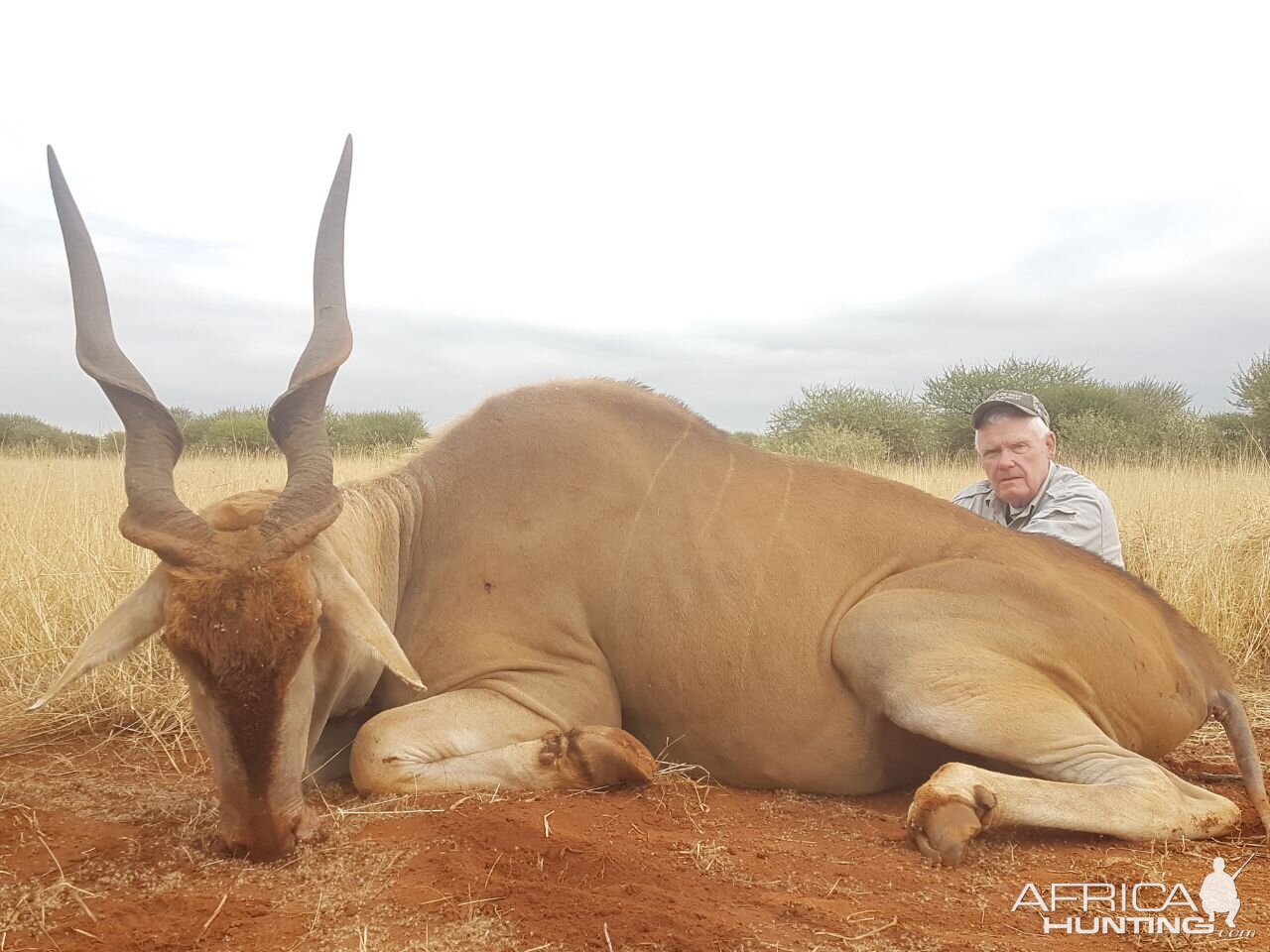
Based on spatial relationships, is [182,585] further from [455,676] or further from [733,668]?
[733,668]

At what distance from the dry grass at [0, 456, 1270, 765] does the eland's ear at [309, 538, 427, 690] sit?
4.92 feet

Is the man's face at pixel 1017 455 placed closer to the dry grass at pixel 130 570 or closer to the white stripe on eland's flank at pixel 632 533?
the dry grass at pixel 130 570

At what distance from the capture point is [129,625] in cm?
311

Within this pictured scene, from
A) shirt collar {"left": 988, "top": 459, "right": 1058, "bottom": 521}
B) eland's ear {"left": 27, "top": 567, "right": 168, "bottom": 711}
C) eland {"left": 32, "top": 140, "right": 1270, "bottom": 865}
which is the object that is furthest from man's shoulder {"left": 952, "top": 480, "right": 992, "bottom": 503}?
eland's ear {"left": 27, "top": 567, "right": 168, "bottom": 711}

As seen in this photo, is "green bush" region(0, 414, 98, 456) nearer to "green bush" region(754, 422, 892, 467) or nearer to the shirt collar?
"green bush" region(754, 422, 892, 467)

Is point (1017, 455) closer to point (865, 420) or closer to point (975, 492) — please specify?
point (975, 492)

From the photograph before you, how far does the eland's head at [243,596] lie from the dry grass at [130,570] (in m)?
1.35

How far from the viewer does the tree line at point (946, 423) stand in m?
21.2

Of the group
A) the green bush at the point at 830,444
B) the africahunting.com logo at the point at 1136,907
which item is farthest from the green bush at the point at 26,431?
the africahunting.com logo at the point at 1136,907

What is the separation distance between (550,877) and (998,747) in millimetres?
1659

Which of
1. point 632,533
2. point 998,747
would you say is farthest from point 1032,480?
point 632,533

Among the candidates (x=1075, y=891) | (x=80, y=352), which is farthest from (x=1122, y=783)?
(x=80, y=352)

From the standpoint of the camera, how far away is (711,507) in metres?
4.20

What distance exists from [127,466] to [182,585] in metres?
0.65
